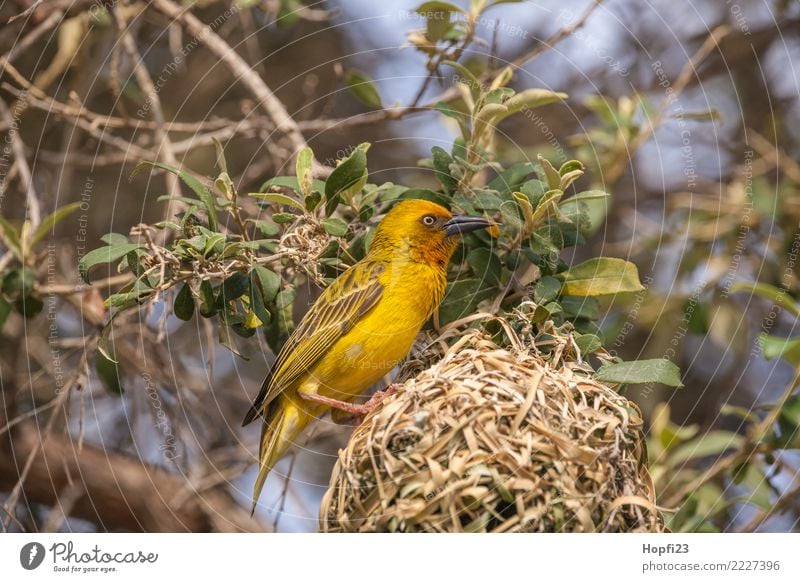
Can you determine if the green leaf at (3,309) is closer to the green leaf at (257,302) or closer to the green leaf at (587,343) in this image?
the green leaf at (257,302)

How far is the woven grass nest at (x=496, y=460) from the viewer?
2.47 metres

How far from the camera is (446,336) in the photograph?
3.16 metres

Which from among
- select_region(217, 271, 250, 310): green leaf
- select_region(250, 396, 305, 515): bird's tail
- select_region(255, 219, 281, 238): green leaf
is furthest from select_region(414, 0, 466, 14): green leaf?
select_region(250, 396, 305, 515): bird's tail

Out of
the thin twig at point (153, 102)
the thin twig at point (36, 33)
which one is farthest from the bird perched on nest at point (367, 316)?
the thin twig at point (36, 33)

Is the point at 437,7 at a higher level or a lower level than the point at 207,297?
higher

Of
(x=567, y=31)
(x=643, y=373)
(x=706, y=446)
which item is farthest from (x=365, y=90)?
(x=706, y=446)

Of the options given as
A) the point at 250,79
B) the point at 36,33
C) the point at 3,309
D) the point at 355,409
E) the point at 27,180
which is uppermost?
the point at 36,33

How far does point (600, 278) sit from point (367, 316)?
924 mm

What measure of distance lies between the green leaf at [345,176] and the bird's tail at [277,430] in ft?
2.95

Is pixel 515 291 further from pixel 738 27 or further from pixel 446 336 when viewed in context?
pixel 738 27

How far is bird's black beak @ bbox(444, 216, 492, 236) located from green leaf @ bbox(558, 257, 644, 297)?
35 cm

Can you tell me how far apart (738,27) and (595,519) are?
388 centimetres

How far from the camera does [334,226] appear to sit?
317cm

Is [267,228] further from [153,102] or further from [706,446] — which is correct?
[706,446]
